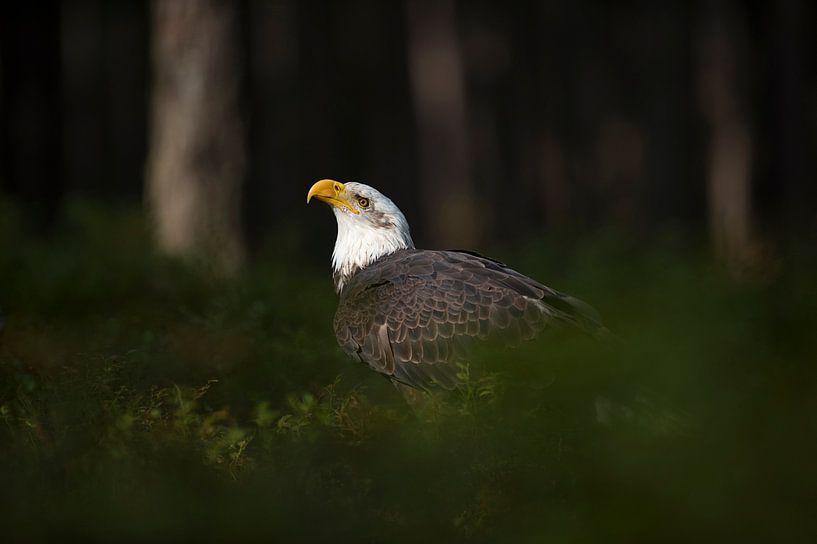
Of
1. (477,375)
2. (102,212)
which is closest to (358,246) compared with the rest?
(477,375)

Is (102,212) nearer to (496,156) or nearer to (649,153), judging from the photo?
(649,153)

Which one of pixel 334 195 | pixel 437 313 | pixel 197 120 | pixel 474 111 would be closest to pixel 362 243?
pixel 334 195

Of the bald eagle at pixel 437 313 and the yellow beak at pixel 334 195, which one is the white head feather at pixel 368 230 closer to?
the yellow beak at pixel 334 195

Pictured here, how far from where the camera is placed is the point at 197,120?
10938 millimetres

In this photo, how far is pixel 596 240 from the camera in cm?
1216

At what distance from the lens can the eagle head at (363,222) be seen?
711cm

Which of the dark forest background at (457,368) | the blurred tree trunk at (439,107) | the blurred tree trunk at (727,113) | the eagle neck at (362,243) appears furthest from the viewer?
the blurred tree trunk at (439,107)

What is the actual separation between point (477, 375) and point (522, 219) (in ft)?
80.6

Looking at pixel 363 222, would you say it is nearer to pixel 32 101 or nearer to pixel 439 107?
pixel 439 107

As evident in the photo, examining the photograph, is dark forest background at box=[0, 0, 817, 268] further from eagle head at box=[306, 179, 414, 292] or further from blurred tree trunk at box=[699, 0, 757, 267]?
eagle head at box=[306, 179, 414, 292]

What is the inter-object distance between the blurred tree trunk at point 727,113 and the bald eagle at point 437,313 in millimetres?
14688

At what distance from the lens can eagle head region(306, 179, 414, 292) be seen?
7.11 meters

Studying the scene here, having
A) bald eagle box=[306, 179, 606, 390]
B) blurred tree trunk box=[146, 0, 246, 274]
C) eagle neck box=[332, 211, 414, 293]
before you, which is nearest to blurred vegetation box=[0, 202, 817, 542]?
bald eagle box=[306, 179, 606, 390]

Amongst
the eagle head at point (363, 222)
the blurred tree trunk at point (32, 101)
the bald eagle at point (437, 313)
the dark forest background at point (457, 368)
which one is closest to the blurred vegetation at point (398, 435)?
the dark forest background at point (457, 368)
